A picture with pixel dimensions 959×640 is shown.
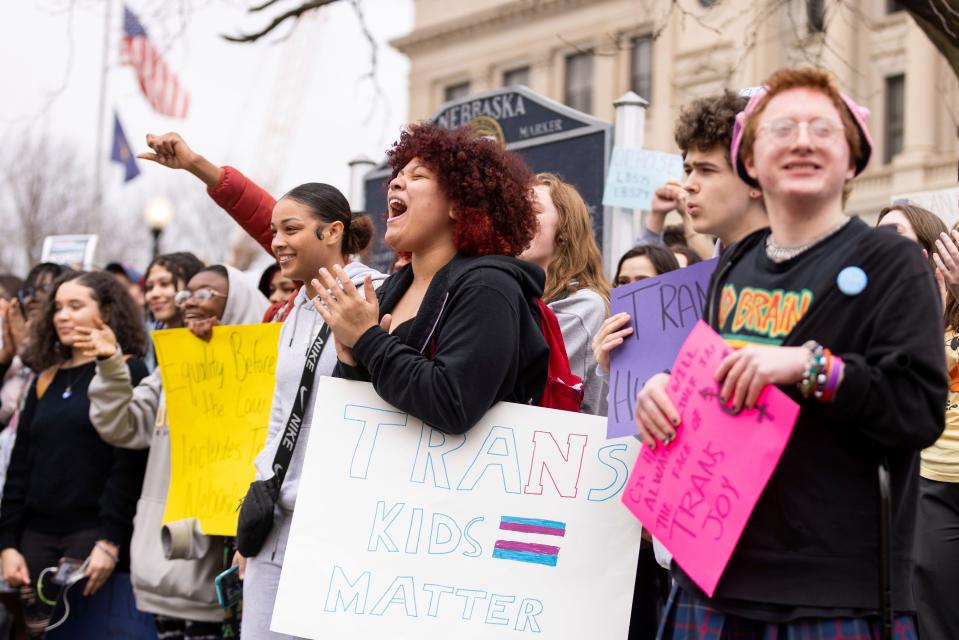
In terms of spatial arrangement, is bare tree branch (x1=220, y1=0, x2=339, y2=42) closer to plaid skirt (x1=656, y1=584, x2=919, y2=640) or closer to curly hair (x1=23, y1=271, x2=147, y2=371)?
curly hair (x1=23, y1=271, x2=147, y2=371)

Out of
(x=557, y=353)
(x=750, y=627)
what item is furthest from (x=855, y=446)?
(x=557, y=353)

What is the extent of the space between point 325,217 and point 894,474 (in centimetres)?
240

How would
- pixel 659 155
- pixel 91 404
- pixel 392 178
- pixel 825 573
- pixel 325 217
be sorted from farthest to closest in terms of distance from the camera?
1. pixel 659 155
2. pixel 91 404
3. pixel 325 217
4. pixel 392 178
5. pixel 825 573

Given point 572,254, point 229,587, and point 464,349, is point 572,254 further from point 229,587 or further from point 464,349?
point 229,587

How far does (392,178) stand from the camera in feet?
12.0

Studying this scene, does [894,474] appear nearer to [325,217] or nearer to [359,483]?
[359,483]

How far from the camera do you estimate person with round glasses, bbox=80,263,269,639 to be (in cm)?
525

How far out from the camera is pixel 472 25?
39.9 meters

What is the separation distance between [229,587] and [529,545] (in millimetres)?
1631

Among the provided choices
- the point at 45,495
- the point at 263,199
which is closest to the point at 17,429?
the point at 45,495

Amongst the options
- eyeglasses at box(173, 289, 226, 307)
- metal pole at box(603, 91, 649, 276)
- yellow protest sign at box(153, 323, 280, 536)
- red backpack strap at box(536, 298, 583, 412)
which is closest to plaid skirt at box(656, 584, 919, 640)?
red backpack strap at box(536, 298, 583, 412)

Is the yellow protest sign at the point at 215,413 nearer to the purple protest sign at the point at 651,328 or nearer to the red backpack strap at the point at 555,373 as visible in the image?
the red backpack strap at the point at 555,373

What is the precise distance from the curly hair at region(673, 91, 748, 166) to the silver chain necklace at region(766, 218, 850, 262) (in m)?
0.54

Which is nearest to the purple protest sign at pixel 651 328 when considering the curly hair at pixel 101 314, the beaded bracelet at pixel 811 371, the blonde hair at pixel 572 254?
the beaded bracelet at pixel 811 371
